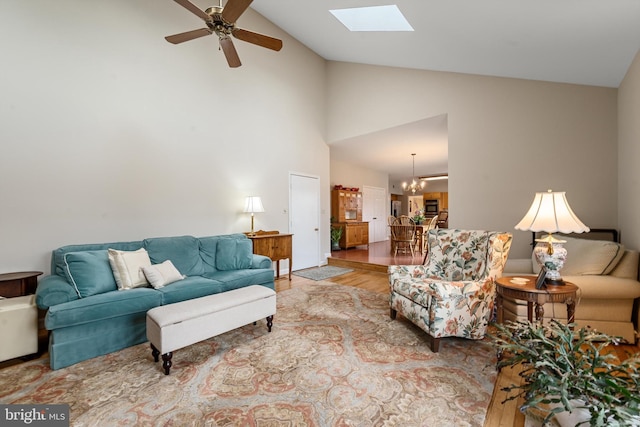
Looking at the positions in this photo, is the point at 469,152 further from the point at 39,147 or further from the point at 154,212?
the point at 39,147

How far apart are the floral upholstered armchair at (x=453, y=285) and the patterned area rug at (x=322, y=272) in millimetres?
2122

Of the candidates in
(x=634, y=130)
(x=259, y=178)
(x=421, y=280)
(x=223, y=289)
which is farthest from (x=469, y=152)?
(x=223, y=289)

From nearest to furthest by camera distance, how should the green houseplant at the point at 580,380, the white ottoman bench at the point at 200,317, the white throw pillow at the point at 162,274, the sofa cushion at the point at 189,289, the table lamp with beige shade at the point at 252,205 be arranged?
the green houseplant at the point at 580,380 < the white ottoman bench at the point at 200,317 < the sofa cushion at the point at 189,289 < the white throw pillow at the point at 162,274 < the table lamp with beige shade at the point at 252,205

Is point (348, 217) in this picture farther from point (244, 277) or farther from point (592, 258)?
point (592, 258)

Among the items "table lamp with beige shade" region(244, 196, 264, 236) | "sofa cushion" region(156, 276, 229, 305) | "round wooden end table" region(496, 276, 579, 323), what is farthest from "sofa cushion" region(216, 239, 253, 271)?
"round wooden end table" region(496, 276, 579, 323)

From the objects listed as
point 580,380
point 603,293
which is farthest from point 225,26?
point 603,293

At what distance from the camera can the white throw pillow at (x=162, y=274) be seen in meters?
2.72

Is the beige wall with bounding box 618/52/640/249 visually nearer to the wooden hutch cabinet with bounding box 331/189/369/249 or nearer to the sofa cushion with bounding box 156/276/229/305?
the sofa cushion with bounding box 156/276/229/305

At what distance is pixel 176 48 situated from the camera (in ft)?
12.2

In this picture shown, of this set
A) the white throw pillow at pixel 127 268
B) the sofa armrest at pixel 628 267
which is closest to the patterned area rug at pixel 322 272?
the white throw pillow at pixel 127 268

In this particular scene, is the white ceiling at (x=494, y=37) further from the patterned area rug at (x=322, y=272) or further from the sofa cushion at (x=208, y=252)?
the sofa cushion at (x=208, y=252)

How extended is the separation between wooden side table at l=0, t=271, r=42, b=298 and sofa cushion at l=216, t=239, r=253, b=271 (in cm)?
169

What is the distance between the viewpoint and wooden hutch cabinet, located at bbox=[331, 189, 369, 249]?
726cm

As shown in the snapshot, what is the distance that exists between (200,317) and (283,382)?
824mm
